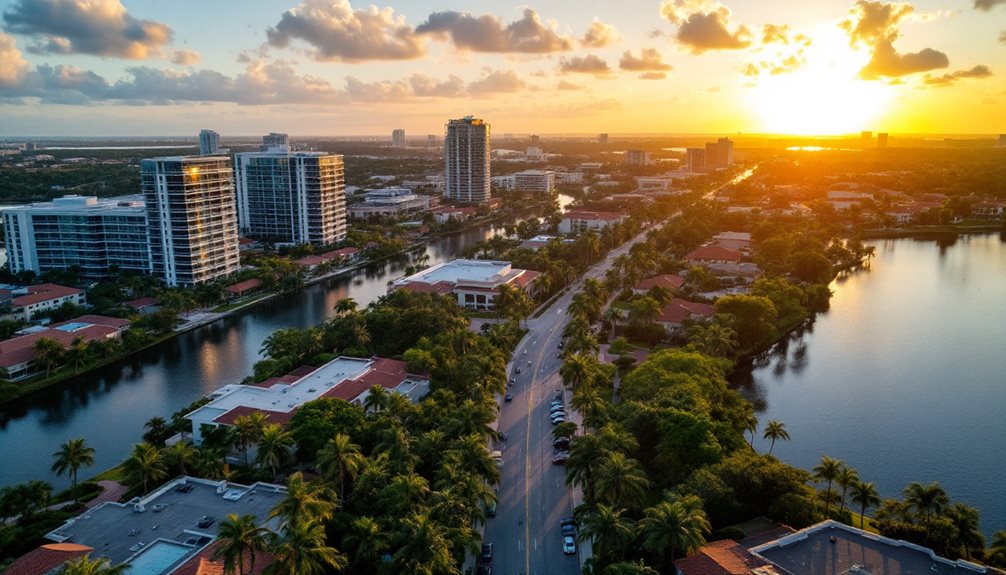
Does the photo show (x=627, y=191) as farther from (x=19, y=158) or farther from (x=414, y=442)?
(x=19, y=158)

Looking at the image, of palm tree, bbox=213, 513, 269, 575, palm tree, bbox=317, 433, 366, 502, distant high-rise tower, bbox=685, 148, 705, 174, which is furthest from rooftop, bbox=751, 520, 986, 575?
distant high-rise tower, bbox=685, 148, 705, 174

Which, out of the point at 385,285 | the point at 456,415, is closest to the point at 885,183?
the point at 385,285

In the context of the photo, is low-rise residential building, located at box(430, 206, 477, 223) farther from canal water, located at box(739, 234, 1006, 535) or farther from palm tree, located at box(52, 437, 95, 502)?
palm tree, located at box(52, 437, 95, 502)

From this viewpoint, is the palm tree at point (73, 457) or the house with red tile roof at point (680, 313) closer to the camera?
the palm tree at point (73, 457)

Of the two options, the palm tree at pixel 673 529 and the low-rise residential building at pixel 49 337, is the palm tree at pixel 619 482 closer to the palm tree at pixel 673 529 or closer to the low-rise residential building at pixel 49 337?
the palm tree at pixel 673 529

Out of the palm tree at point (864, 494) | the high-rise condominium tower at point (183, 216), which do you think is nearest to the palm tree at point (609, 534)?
the palm tree at point (864, 494)
